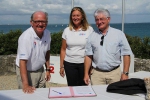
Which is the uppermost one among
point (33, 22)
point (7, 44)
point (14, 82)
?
point (33, 22)

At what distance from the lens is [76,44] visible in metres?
3.80

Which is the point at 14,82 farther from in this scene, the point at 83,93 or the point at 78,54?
the point at 83,93

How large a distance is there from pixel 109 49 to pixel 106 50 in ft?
0.13

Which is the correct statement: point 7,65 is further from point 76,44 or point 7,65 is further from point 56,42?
point 76,44

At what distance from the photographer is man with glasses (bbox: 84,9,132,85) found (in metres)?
3.15

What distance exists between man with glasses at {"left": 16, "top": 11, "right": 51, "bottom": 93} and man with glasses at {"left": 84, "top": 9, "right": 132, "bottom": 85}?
622mm

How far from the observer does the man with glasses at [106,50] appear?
3.15 m

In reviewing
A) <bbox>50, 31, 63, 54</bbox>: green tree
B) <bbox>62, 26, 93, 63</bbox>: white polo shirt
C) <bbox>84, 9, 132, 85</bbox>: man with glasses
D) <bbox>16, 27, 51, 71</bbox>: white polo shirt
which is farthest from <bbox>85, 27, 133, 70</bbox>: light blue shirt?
<bbox>50, 31, 63, 54</bbox>: green tree

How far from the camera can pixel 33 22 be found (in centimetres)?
304

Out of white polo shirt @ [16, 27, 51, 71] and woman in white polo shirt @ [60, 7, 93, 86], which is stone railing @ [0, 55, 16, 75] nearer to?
woman in white polo shirt @ [60, 7, 93, 86]

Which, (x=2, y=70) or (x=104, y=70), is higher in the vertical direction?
(x=104, y=70)

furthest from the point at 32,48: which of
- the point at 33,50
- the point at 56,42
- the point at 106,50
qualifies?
the point at 56,42

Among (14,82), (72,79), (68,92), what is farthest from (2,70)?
(68,92)

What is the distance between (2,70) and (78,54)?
5378mm
